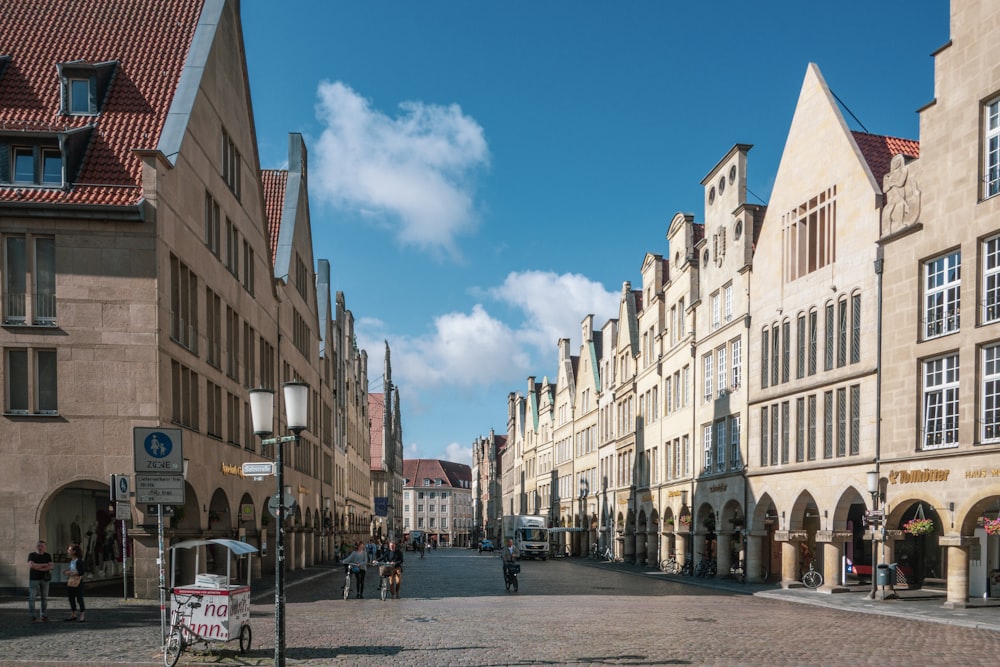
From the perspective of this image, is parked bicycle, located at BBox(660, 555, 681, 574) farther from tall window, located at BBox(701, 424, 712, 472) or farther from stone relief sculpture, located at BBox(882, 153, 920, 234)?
stone relief sculpture, located at BBox(882, 153, 920, 234)

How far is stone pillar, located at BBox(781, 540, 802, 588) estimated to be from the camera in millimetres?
36938

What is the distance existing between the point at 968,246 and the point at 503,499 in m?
124

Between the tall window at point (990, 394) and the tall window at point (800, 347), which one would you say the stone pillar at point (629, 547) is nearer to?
the tall window at point (800, 347)

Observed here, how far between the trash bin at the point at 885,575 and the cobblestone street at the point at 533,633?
1712 millimetres

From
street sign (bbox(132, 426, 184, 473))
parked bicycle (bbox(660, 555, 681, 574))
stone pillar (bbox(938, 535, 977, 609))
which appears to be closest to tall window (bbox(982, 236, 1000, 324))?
stone pillar (bbox(938, 535, 977, 609))

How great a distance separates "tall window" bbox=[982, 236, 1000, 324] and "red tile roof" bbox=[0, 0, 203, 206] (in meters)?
22.3

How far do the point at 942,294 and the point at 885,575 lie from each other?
819 centimetres

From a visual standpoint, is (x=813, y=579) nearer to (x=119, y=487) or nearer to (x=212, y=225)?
(x=119, y=487)

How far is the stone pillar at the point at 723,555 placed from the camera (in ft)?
143

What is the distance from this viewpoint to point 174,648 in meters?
14.8

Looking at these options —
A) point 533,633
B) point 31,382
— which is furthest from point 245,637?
point 31,382

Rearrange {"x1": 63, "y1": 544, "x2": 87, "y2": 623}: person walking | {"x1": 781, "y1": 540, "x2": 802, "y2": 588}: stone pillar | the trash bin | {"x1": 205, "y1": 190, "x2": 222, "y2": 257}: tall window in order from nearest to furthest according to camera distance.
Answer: {"x1": 63, "y1": 544, "x2": 87, "y2": 623}: person walking < the trash bin < {"x1": 205, "y1": 190, "x2": 222, "y2": 257}: tall window < {"x1": 781, "y1": 540, "x2": 802, "y2": 588}: stone pillar

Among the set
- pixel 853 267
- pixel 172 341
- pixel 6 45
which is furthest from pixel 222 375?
pixel 853 267

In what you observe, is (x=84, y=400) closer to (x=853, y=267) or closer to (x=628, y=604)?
(x=628, y=604)
